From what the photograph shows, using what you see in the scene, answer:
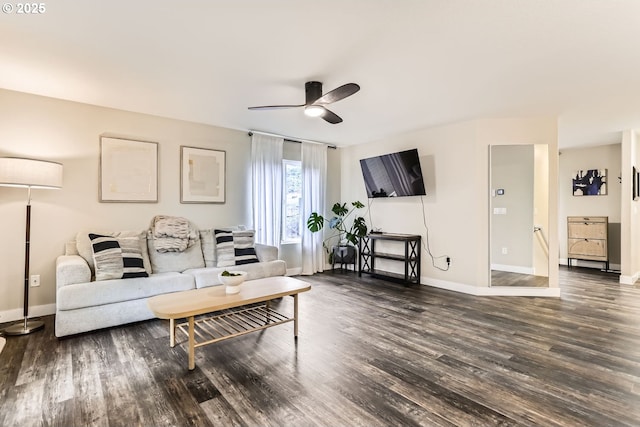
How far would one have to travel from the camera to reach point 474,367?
229cm

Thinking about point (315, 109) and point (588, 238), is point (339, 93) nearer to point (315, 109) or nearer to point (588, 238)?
point (315, 109)

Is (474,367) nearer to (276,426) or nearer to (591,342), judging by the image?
(591,342)

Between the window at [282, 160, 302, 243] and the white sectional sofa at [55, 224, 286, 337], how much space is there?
3.37 ft

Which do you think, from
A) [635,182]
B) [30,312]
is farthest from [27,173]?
[635,182]

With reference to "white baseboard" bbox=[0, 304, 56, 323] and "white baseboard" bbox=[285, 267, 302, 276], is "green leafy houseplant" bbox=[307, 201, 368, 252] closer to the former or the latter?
"white baseboard" bbox=[285, 267, 302, 276]

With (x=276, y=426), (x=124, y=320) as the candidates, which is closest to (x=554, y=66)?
(x=276, y=426)

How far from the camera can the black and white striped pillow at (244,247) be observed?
13.6 ft

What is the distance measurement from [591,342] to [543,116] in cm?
290

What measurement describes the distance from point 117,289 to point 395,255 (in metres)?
4.00

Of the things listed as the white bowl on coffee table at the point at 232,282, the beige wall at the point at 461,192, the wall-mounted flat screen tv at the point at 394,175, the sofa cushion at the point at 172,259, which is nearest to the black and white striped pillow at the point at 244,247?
the sofa cushion at the point at 172,259

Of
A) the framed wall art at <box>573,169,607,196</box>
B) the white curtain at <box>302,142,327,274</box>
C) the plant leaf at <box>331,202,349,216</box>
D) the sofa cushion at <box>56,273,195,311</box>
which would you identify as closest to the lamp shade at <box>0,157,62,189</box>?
the sofa cushion at <box>56,273,195,311</box>

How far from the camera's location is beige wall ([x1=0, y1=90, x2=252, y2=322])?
3.27 meters

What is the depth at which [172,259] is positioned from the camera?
379cm

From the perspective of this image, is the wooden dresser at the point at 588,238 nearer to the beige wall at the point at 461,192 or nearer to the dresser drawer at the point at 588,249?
the dresser drawer at the point at 588,249
